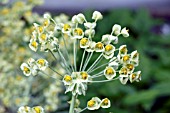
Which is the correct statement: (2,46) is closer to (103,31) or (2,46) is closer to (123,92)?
(123,92)

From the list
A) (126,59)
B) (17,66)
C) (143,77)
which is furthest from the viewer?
(143,77)

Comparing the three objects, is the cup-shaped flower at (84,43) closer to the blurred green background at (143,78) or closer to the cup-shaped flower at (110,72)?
the cup-shaped flower at (110,72)

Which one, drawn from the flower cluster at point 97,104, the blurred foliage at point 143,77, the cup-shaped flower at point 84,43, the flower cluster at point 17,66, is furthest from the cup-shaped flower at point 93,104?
the blurred foliage at point 143,77

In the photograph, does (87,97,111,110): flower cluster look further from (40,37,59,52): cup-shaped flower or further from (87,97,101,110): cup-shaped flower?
(40,37,59,52): cup-shaped flower

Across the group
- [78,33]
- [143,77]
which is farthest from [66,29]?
[143,77]

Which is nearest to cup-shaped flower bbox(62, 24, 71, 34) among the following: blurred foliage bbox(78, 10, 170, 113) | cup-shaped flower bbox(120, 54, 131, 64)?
cup-shaped flower bbox(120, 54, 131, 64)

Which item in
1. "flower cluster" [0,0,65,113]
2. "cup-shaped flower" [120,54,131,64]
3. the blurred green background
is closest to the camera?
"cup-shaped flower" [120,54,131,64]

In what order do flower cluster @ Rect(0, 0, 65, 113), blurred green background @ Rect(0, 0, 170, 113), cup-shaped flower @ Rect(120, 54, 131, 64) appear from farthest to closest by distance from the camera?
blurred green background @ Rect(0, 0, 170, 113) < flower cluster @ Rect(0, 0, 65, 113) < cup-shaped flower @ Rect(120, 54, 131, 64)

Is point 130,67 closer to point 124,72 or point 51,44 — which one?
point 124,72

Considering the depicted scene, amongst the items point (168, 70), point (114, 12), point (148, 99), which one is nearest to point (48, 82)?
point (148, 99)
